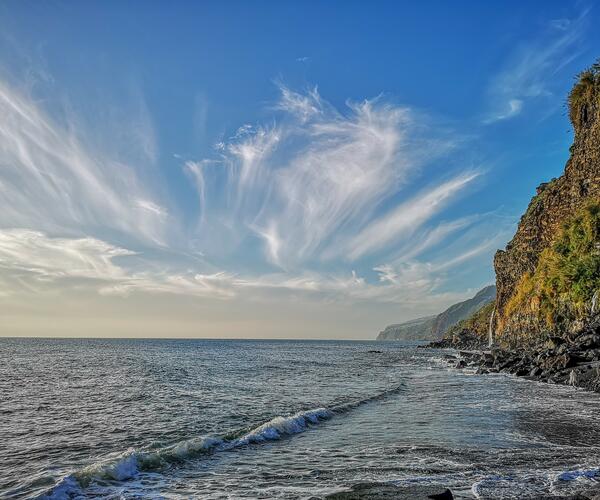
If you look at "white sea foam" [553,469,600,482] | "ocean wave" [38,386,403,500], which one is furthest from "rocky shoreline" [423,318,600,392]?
"ocean wave" [38,386,403,500]

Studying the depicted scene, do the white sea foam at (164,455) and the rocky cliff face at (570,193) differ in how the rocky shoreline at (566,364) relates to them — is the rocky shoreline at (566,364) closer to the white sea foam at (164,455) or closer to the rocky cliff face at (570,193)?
the white sea foam at (164,455)

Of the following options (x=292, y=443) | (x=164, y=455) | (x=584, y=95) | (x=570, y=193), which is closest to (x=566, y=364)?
(x=292, y=443)

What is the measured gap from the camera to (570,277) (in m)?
59.5

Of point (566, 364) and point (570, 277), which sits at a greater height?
point (570, 277)

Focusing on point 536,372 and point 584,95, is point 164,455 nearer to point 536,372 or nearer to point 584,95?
point 536,372

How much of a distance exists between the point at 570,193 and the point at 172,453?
84296mm

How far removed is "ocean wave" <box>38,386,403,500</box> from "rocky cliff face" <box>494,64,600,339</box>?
6648cm

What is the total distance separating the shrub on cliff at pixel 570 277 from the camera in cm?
5566

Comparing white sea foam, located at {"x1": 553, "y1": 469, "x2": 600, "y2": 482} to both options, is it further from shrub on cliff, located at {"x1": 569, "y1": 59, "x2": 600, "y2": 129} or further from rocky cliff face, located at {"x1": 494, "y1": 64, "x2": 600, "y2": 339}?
shrub on cliff, located at {"x1": 569, "y1": 59, "x2": 600, "y2": 129}

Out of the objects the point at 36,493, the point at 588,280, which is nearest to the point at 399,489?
the point at 36,493

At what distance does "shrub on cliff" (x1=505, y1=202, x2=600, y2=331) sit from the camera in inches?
2191

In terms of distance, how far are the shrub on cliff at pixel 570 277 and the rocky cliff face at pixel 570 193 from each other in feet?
13.0

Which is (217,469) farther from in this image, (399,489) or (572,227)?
(572,227)

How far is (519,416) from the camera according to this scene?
20922mm
